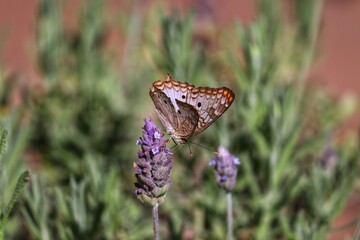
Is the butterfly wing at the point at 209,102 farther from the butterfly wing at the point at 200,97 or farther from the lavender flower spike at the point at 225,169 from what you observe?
the lavender flower spike at the point at 225,169

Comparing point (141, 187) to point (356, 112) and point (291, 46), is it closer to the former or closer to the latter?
point (291, 46)

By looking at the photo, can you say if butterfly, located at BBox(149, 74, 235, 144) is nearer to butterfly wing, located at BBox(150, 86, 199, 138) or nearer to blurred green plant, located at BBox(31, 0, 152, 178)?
butterfly wing, located at BBox(150, 86, 199, 138)

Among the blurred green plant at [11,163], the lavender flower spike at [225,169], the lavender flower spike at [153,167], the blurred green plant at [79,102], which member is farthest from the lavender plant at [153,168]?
the blurred green plant at [79,102]

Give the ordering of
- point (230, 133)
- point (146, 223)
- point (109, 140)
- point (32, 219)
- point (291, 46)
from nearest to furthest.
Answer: point (32, 219) < point (146, 223) < point (230, 133) < point (109, 140) < point (291, 46)

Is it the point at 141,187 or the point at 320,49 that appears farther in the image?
the point at 320,49

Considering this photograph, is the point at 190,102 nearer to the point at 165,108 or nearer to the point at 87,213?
the point at 165,108

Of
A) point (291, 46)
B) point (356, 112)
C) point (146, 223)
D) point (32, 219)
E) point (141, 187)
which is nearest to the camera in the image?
point (141, 187)

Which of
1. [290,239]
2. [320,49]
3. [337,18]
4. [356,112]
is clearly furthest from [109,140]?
[337,18]
